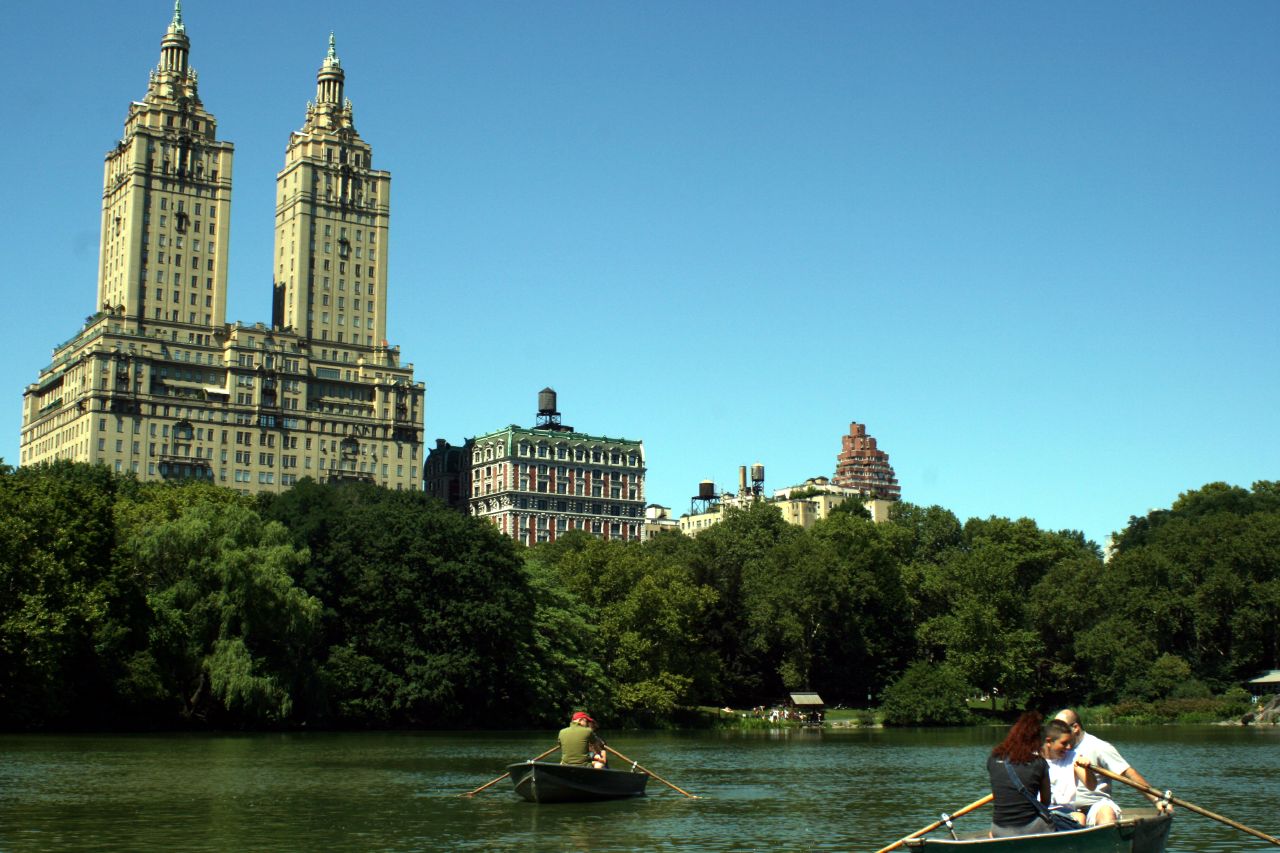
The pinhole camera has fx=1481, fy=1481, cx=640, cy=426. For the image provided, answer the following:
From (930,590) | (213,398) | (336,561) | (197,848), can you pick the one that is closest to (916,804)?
(197,848)

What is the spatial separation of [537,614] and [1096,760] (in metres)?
68.6

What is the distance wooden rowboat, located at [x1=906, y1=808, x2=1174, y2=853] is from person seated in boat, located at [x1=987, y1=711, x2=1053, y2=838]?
0.14m

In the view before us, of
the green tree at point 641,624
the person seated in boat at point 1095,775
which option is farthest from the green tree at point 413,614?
the person seated in boat at point 1095,775

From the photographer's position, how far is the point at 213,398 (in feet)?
Result: 608

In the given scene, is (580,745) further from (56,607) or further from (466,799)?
(56,607)

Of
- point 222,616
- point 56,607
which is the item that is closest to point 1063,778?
point 56,607

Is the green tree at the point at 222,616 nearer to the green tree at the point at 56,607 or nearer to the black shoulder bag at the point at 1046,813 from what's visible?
the green tree at the point at 56,607

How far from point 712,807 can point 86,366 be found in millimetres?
160766

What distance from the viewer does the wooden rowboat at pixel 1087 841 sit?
2027 cm

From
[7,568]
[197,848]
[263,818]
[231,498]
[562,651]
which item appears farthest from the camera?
[231,498]

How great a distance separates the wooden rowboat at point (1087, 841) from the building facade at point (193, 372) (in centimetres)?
16775

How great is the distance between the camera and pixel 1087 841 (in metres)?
20.5

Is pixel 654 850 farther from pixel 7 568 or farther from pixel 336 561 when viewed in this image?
pixel 336 561

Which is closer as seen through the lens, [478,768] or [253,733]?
[478,768]
